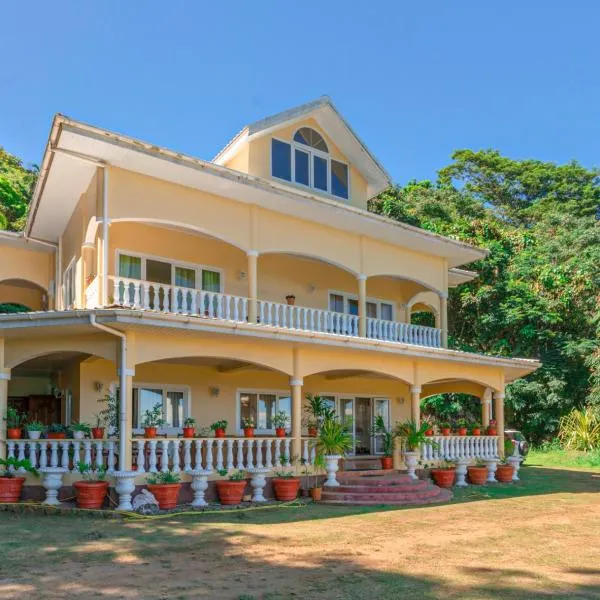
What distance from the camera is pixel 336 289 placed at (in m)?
21.3

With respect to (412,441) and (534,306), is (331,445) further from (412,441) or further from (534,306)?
(534,306)

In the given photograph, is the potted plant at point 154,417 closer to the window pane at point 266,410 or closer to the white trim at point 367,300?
the window pane at point 266,410

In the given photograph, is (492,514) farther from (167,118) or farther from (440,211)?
(440,211)

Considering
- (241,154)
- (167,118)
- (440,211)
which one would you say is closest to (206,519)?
(241,154)

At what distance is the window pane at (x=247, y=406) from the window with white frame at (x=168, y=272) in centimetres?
295

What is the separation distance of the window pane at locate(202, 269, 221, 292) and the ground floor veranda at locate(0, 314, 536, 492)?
1.97 meters

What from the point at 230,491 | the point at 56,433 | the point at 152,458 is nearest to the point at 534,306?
the point at 230,491

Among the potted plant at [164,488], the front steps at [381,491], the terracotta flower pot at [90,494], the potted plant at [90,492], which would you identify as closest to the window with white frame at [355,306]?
the front steps at [381,491]

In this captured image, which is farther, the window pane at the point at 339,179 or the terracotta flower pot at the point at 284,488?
the window pane at the point at 339,179

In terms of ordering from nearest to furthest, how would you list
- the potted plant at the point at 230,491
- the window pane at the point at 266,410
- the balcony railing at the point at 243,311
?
the potted plant at the point at 230,491 → the balcony railing at the point at 243,311 → the window pane at the point at 266,410

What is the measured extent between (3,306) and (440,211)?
2276 cm

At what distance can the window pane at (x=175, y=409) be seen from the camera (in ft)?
56.3

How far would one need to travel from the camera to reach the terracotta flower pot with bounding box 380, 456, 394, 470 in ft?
59.8

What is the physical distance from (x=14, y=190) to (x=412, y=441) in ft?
72.6
